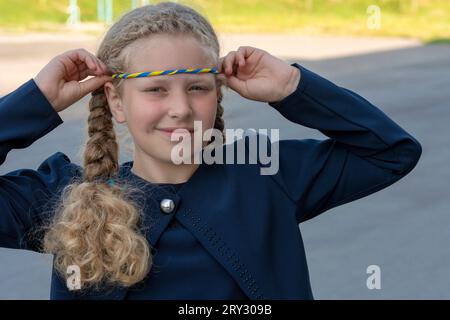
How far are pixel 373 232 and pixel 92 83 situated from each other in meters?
3.37

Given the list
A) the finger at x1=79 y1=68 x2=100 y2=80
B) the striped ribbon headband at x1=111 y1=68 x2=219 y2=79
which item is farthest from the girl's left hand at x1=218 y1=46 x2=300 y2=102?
the finger at x1=79 y1=68 x2=100 y2=80

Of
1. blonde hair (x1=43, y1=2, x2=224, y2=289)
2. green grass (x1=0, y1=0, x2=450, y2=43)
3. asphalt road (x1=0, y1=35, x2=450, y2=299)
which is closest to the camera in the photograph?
blonde hair (x1=43, y1=2, x2=224, y2=289)

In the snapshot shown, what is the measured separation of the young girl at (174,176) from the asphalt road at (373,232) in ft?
0.97

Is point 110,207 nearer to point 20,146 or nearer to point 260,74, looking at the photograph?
point 20,146

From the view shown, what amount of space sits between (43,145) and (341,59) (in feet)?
24.6

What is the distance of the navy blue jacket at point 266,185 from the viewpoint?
2.23 meters

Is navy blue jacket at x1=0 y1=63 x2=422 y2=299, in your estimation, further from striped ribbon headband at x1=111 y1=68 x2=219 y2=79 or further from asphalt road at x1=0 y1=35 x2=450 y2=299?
asphalt road at x1=0 y1=35 x2=450 y2=299

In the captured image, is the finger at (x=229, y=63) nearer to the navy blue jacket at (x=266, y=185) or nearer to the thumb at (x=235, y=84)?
the thumb at (x=235, y=84)

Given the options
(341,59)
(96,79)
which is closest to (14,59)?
(341,59)

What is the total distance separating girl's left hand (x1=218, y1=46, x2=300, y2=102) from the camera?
241 cm

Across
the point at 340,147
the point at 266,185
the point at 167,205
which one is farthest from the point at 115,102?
the point at 340,147

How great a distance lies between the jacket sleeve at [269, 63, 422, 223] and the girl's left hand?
26 mm

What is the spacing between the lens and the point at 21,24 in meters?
21.1

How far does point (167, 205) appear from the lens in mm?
2240
